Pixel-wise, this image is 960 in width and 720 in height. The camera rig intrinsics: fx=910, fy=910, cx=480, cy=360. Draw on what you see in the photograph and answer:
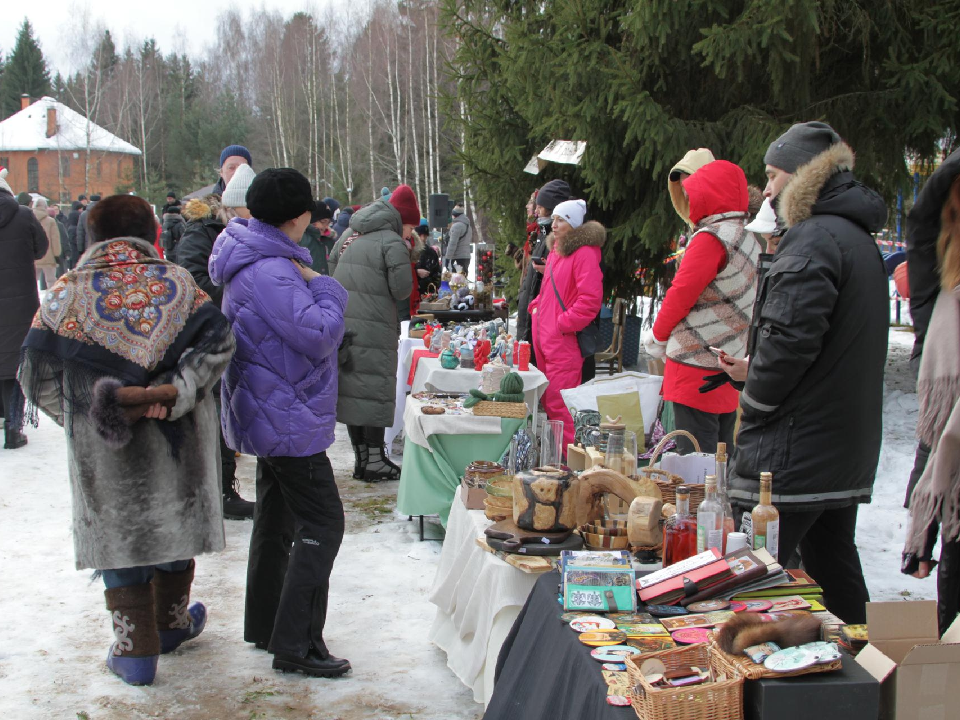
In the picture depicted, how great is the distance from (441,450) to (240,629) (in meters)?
1.47

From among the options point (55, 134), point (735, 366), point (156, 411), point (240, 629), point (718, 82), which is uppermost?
point (55, 134)

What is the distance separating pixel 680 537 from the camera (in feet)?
8.61

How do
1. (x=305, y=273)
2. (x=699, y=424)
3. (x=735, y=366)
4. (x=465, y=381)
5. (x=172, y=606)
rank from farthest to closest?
(x=465, y=381) → (x=699, y=424) → (x=172, y=606) → (x=305, y=273) → (x=735, y=366)

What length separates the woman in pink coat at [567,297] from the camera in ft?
19.4

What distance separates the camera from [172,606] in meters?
3.81

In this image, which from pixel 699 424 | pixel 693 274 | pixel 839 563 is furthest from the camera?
pixel 699 424

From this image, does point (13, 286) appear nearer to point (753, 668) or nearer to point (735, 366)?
point (735, 366)

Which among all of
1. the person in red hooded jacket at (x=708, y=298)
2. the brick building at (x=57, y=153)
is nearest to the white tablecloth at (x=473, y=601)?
the person in red hooded jacket at (x=708, y=298)

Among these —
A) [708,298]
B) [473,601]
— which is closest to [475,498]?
[473,601]

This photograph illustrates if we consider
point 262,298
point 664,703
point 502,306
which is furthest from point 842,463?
point 502,306

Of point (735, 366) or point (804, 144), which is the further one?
point (735, 366)

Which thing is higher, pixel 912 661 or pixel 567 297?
pixel 567 297

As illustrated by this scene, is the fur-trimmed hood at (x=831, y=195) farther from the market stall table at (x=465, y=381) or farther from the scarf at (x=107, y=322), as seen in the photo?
the market stall table at (x=465, y=381)

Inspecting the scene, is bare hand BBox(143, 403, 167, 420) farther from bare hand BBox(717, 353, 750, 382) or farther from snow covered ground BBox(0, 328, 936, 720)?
bare hand BBox(717, 353, 750, 382)
